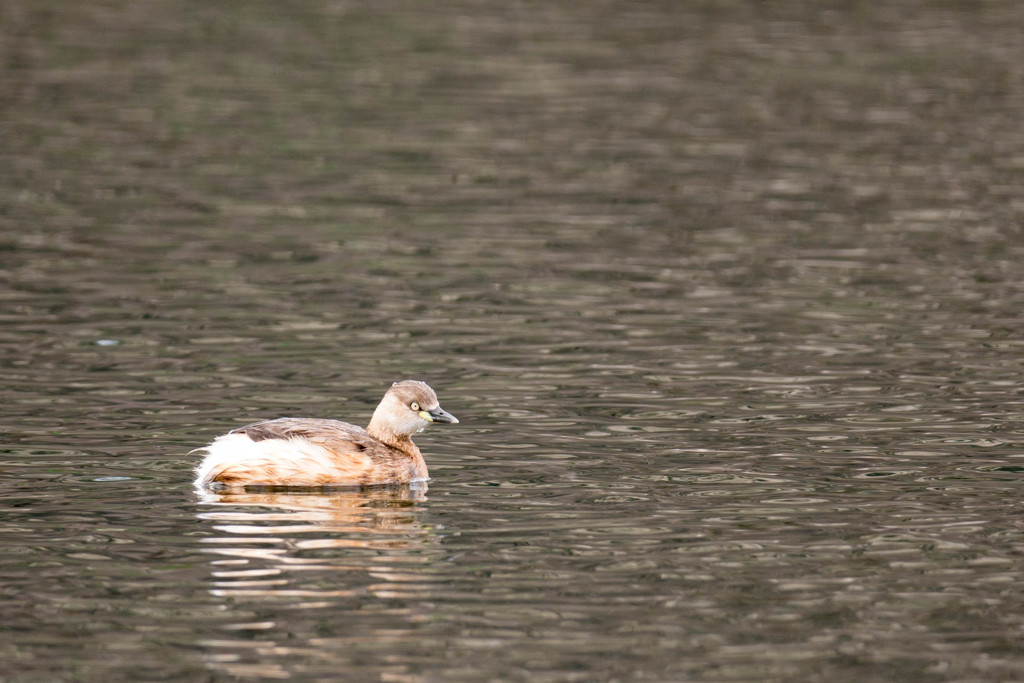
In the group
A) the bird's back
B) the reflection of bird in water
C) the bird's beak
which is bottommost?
the reflection of bird in water

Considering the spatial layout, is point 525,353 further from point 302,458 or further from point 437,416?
point 302,458

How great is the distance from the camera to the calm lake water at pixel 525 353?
10.9m

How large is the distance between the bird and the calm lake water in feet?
0.79

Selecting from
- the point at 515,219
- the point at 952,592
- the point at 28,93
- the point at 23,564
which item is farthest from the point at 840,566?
the point at 28,93

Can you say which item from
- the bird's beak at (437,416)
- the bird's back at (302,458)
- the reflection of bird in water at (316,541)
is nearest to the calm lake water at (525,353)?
the reflection of bird in water at (316,541)

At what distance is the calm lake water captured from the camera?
429 inches

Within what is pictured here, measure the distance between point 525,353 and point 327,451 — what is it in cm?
499

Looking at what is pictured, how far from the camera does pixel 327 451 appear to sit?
13891 millimetres

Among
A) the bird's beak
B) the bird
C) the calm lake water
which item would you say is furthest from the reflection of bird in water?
the bird's beak

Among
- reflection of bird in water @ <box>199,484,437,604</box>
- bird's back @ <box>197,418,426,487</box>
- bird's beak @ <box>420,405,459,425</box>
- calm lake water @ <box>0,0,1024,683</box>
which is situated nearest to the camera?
calm lake water @ <box>0,0,1024,683</box>

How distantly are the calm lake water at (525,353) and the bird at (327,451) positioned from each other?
0.79 ft

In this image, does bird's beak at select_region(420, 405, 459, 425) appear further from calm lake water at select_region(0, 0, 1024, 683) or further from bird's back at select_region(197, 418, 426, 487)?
calm lake water at select_region(0, 0, 1024, 683)

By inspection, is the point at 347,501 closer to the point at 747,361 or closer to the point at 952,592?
the point at 952,592

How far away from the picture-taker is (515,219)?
25.3 m
